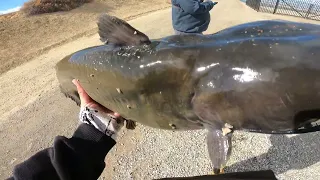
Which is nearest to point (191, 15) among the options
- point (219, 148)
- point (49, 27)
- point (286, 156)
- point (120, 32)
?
point (286, 156)

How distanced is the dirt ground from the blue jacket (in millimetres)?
4115

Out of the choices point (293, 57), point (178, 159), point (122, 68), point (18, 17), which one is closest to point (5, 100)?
point (178, 159)

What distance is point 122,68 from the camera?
2066 mm

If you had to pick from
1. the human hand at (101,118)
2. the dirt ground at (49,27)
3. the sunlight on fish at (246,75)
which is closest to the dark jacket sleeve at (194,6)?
the human hand at (101,118)

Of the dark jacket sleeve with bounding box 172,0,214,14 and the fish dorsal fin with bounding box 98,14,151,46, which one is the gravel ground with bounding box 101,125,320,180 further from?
the fish dorsal fin with bounding box 98,14,151,46

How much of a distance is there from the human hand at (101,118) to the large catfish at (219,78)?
0.08 m

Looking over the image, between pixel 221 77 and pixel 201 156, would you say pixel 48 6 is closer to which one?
pixel 201 156

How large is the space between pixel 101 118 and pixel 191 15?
313cm

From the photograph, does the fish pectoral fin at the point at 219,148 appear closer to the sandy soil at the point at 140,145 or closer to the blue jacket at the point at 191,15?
the sandy soil at the point at 140,145

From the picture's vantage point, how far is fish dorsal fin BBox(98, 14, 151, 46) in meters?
2.03

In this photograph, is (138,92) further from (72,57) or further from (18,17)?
(18,17)

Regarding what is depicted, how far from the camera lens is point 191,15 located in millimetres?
4988

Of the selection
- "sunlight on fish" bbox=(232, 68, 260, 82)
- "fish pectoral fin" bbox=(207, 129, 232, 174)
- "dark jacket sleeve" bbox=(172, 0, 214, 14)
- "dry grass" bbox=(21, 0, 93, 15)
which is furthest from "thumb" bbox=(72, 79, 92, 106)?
"dry grass" bbox=(21, 0, 93, 15)

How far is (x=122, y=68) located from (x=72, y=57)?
70cm
